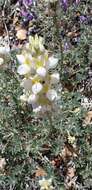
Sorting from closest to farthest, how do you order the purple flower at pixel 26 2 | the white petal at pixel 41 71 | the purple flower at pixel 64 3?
the white petal at pixel 41 71 < the purple flower at pixel 64 3 < the purple flower at pixel 26 2

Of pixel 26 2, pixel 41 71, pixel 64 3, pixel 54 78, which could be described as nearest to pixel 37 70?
pixel 41 71

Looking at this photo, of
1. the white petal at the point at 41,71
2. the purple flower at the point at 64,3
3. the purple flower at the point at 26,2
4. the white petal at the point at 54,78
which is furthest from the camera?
the purple flower at the point at 26,2

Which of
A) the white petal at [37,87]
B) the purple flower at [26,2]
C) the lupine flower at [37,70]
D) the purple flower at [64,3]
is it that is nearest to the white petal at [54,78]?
the lupine flower at [37,70]

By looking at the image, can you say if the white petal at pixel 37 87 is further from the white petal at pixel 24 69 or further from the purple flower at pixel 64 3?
the purple flower at pixel 64 3

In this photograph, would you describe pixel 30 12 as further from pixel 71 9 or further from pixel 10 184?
pixel 10 184

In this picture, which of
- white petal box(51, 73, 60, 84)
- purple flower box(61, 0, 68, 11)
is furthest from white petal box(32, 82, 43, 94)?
purple flower box(61, 0, 68, 11)

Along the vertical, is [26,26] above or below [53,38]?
above

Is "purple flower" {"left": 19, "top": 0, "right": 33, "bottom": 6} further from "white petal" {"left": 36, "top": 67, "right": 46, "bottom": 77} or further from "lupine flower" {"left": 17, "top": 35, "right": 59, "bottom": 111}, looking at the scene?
"white petal" {"left": 36, "top": 67, "right": 46, "bottom": 77}

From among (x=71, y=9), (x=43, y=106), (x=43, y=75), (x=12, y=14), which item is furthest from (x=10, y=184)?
(x=12, y=14)

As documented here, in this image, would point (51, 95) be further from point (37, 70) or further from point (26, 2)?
point (26, 2)
